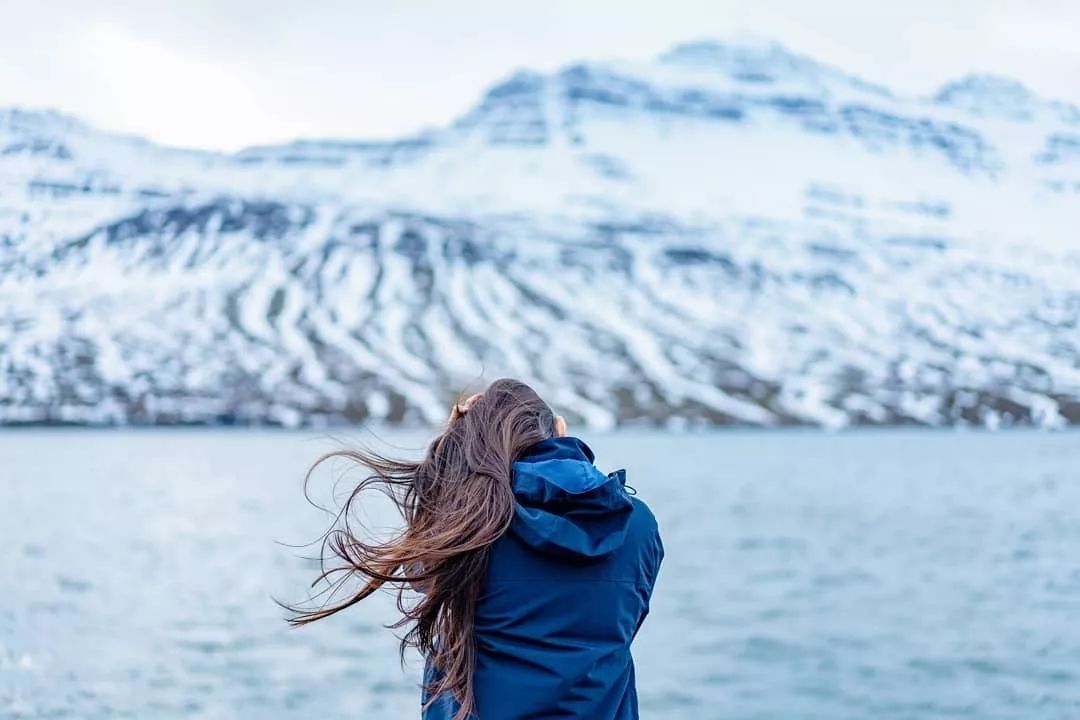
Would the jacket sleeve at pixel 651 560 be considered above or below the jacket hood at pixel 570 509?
below

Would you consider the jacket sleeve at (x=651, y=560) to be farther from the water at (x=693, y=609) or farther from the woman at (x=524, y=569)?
the water at (x=693, y=609)

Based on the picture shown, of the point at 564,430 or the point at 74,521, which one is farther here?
the point at 74,521

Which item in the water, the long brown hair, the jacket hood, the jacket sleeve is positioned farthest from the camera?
the water

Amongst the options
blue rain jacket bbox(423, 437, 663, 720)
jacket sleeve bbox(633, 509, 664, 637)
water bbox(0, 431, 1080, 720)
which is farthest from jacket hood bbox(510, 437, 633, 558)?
water bbox(0, 431, 1080, 720)

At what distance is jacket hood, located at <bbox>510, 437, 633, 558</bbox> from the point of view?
14.7ft

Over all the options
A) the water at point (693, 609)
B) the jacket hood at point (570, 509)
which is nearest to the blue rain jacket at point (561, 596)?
the jacket hood at point (570, 509)

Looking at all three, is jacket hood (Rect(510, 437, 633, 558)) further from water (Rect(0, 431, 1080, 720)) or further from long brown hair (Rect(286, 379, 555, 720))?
water (Rect(0, 431, 1080, 720))

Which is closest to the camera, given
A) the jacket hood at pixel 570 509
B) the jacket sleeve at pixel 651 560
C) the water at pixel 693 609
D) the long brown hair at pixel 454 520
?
the jacket hood at pixel 570 509

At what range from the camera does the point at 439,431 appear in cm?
518

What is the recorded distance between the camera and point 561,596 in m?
4.58

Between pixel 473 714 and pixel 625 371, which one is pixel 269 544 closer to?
pixel 473 714

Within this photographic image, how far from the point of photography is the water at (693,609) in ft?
67.2

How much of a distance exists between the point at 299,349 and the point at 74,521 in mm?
130355

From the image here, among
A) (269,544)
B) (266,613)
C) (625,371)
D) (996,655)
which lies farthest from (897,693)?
(625,371)
